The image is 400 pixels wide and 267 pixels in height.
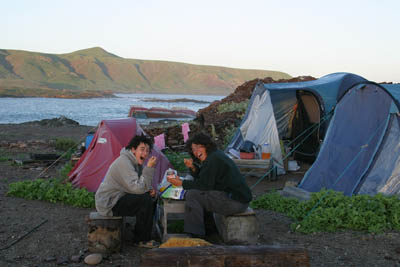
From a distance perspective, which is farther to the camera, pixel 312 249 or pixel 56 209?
pixel 56 209

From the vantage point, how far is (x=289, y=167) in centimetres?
1084

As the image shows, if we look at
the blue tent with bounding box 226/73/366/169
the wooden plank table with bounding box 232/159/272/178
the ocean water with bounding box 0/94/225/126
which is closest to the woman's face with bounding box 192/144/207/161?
the wooden plank table with bounding box 232/159/272/178

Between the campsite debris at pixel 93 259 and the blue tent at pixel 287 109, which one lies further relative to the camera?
the blue tent at pixel 287 109

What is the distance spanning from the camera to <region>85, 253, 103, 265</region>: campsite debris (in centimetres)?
484

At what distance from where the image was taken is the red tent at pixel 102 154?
8.16 m

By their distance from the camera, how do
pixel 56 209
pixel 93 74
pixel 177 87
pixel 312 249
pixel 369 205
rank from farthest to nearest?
pixel 177 87
pixel 93 74
pixel 56 209
pixel 369 205
pixel 312 249

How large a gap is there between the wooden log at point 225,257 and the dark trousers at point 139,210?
159 centimetres

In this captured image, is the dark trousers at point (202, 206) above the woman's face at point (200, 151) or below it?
below

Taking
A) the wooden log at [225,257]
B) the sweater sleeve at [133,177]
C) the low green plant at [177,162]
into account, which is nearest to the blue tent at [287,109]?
the low green plant at [177,162]

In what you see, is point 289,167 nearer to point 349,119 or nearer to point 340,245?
point 349,119

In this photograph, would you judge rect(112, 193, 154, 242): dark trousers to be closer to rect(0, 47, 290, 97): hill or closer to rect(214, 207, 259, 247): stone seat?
rect(214, 207, 259, 247): stone seat

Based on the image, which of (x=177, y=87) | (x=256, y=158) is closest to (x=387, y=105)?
(x=256, y=158)

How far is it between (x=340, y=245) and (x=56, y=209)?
14.5 feet

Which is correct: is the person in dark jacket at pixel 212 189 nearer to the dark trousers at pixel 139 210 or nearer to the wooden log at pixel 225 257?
the dark trousers at pixel 139 210
